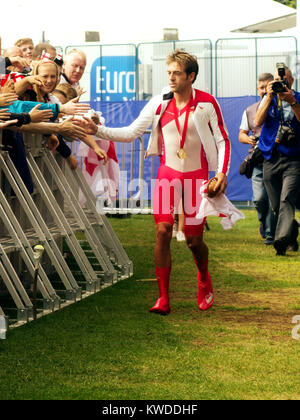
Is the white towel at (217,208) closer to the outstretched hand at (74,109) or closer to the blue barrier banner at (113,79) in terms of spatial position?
the outstretched hand at (74,109)

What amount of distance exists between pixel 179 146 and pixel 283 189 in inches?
150

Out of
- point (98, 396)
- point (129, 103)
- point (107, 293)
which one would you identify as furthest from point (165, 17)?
point (98, 396)

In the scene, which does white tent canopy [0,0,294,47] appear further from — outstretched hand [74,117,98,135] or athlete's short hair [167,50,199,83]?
outstretched hand [74,117,98,135]

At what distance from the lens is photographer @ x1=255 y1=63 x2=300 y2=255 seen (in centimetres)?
1162

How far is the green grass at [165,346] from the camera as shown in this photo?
19.4ft

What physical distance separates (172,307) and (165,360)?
205 centimetres

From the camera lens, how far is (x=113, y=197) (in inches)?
472

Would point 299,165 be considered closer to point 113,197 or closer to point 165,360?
point 113,197

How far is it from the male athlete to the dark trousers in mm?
3333

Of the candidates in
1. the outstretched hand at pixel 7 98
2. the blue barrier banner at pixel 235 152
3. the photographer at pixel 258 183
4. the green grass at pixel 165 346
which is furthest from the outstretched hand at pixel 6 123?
the blue barrier banner at pixel 235 152

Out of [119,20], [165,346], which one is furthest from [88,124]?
[119,20]

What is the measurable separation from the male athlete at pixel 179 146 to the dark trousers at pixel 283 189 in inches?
131

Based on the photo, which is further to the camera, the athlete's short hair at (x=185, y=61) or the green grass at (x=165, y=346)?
the athlete's short hair at (x=185, y=61)

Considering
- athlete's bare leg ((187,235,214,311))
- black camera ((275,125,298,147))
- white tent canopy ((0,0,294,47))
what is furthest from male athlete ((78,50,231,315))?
white tent canopy ((0,0,294,47))
